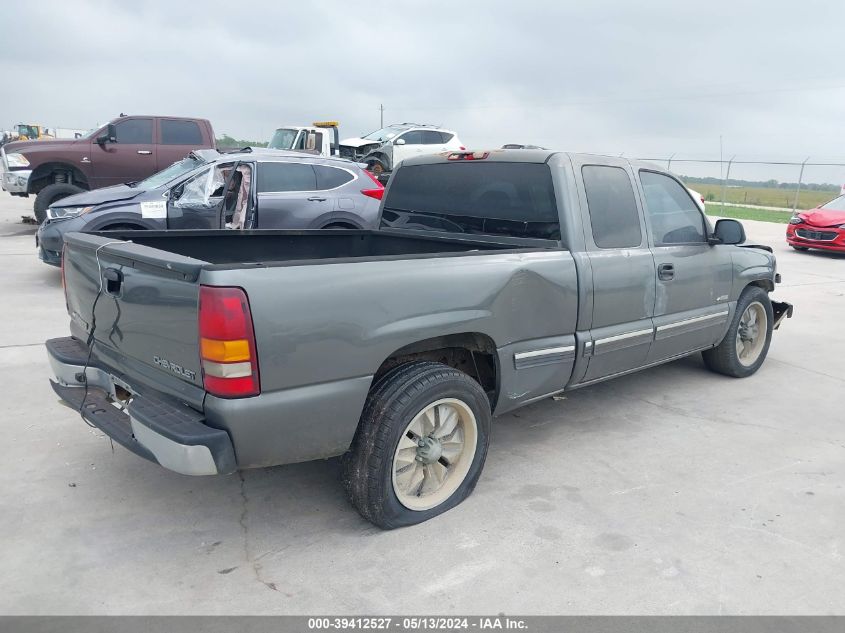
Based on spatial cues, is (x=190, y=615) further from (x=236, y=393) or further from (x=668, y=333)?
(x=668, y=333)

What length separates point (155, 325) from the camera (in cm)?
277

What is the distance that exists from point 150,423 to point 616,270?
8.85ft

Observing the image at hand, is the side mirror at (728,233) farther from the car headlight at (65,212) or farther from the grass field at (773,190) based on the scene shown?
the grass field at (773,190)

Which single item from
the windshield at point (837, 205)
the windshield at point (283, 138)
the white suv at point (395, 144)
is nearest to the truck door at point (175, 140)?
the windshield at point (283, 138)

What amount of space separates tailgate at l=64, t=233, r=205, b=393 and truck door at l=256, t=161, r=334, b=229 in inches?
190

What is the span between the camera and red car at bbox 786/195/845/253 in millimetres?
13617

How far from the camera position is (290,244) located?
4.65m

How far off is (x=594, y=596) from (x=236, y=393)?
5.37 feet

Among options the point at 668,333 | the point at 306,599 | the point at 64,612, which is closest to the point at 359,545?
the point at 306,599

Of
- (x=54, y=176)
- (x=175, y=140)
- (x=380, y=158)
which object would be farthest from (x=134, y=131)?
(x=380, y=158)

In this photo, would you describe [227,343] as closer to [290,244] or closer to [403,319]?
[403,319]

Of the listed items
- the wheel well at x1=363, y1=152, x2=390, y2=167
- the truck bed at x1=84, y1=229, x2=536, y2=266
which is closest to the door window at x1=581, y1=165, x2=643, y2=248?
the truck bed at x1=84, y1=229, x2=536, y2=266

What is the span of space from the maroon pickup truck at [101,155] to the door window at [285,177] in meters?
5.28

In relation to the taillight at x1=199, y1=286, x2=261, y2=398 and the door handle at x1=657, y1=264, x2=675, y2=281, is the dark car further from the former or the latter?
the taillight at x1=199, y1=286, x2=261, y2=398
